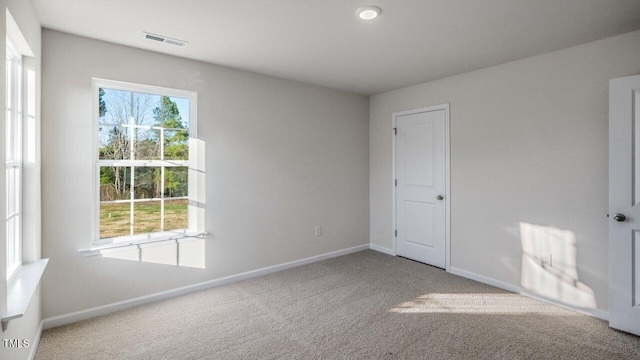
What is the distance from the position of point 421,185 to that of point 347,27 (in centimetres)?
250

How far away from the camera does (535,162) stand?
328cm

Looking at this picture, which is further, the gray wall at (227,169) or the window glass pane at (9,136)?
the gray wall at (227,169)

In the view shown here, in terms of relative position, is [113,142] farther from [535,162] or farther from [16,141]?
[535,162]

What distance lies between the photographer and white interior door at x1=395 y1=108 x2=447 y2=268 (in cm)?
417

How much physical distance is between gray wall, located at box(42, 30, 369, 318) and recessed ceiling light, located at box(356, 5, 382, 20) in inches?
71.5

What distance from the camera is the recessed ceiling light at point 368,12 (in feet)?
7.55

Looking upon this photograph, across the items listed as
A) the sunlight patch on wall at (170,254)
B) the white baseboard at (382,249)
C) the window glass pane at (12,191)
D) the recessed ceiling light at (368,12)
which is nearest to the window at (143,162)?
the sunlight patch on wall at (170,254)

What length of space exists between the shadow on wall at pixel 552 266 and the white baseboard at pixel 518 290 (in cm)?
3

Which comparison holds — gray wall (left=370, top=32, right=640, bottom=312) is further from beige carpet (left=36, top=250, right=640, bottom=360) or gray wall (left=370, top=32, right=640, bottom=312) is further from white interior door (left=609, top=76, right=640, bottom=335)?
beige carpet (left=36, top=250, right=640, bottom=360)

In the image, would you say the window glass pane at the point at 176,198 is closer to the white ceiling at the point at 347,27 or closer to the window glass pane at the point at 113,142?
the window glass pane at the point at 113,142

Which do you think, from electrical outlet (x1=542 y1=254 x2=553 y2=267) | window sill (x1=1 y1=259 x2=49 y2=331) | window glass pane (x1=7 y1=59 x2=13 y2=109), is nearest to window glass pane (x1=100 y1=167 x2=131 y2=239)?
window sill (x1=1 y1=259 x2=49 y2=331)

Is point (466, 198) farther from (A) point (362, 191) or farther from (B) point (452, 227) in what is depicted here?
(A) point (362, 191)

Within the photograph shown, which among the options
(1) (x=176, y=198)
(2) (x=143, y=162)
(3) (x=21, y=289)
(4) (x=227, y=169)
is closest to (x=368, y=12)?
(4) (x=227, y=169)

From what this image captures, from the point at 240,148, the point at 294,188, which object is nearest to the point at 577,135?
the point at 294,188
